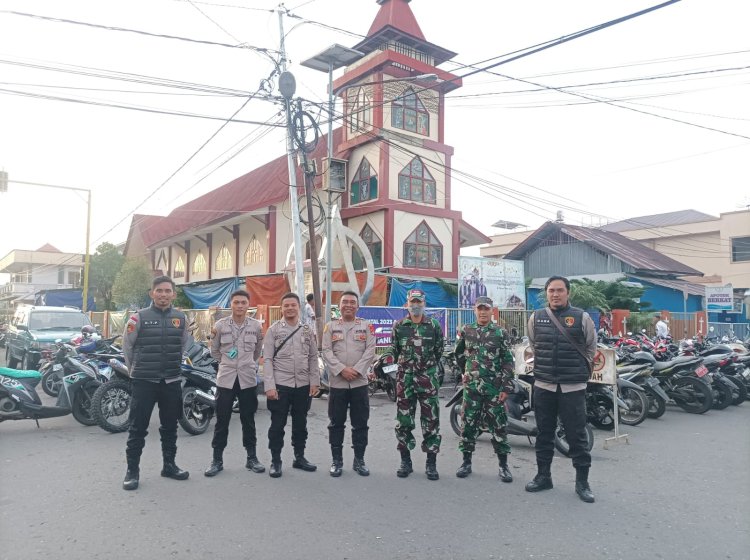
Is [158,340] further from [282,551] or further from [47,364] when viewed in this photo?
[47,364]

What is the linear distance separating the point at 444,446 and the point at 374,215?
14.1 m

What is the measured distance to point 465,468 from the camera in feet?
16.8

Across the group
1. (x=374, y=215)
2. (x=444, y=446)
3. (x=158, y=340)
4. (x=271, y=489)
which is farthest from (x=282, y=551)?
(x=374, y=215)

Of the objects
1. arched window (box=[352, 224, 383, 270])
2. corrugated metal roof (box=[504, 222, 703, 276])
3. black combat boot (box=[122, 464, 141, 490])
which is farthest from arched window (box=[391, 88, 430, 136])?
black combat boot (box=[122, 464, 141, 490])

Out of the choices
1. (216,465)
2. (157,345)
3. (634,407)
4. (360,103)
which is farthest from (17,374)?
(360,103)

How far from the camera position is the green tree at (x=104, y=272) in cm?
3192

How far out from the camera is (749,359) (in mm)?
9773

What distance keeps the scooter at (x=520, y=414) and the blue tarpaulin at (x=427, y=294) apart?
983 centimetres

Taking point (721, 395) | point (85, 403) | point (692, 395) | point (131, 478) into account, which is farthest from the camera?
point (721, 395)

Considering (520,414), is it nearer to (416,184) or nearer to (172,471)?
(172,471)

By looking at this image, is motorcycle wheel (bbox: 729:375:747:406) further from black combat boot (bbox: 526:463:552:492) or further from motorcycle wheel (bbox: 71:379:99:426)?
motorcycle wheel (bbox: 71:379:99:426)

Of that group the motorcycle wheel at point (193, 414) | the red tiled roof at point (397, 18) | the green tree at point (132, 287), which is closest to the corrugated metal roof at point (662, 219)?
the red tiled roof at point (397, 18)

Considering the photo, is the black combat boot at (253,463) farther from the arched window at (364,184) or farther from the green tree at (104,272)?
the green tree at (104,272)

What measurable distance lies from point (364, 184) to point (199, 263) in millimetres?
12850
